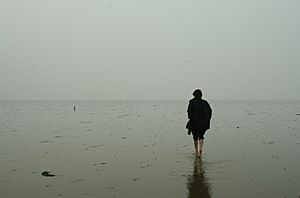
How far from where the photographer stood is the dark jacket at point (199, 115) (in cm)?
1150

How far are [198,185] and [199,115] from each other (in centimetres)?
346

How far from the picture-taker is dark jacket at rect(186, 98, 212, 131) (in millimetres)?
11500

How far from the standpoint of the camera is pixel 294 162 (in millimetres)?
11531

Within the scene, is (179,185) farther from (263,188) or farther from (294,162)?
(294,162)

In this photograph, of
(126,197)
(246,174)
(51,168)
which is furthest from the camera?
(51,168)

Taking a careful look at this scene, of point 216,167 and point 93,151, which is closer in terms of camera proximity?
point 216,167

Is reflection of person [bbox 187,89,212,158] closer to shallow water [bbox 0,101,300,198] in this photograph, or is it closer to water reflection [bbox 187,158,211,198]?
shallow water [bbox 0,101,300,198]

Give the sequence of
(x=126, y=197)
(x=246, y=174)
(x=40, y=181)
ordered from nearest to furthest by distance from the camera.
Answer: (x=126, y=197)
(x=40, y=181)
(x=246, y=174)

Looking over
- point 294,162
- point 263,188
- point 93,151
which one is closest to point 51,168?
point 93,151

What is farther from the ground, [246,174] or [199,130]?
[199,130]

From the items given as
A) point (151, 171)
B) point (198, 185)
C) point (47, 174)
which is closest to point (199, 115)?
point (151, 171)

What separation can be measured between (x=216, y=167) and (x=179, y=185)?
8.68 ft

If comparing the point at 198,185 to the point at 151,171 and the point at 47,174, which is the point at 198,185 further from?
the point at 47,174

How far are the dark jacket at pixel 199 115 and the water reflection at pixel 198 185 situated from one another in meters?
1.53
